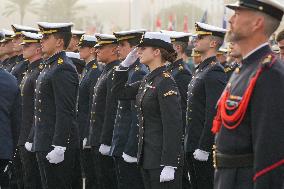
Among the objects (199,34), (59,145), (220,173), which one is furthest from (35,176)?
(220,173)

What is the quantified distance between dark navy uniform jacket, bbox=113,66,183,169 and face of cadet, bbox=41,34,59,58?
1.64 metres

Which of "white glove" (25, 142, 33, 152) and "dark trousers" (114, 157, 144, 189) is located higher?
"white glove" (25, 142, 33, 152)

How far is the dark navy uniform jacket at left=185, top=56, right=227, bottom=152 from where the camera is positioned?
8.80 meters

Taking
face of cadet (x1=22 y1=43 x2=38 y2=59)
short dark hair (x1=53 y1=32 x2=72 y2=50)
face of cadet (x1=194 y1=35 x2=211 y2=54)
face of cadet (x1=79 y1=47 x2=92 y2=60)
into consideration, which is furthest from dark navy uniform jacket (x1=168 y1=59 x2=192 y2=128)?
face of cadet (x1=79 y1=47 x2=92 y2=60)

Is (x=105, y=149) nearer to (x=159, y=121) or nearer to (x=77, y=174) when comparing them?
(x=77, y=174)

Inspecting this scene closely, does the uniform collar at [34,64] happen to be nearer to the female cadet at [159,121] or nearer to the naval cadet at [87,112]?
the naval cadet at [87,112]

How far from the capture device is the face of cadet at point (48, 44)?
29.2 ft

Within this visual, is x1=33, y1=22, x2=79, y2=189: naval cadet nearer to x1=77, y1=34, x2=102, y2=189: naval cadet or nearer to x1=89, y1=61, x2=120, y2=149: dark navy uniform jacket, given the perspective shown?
x1=89, y1=61, x2=120, y2=149: dark navy uniform jacket

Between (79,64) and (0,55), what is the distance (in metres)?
2.36

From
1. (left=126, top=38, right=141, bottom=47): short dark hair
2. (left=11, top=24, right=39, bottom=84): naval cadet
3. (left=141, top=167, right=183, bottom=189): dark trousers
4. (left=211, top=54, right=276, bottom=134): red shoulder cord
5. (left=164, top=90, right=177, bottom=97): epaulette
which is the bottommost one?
(left=141, top=167, right=183, bottom=189): dark trousers

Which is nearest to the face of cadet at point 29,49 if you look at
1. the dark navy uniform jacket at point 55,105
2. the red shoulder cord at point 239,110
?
the dark navy uniform jacket at point 55,105

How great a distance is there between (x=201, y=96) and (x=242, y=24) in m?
3.95

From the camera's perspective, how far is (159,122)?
738 centimetres

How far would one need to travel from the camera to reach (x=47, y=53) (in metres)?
8.93
